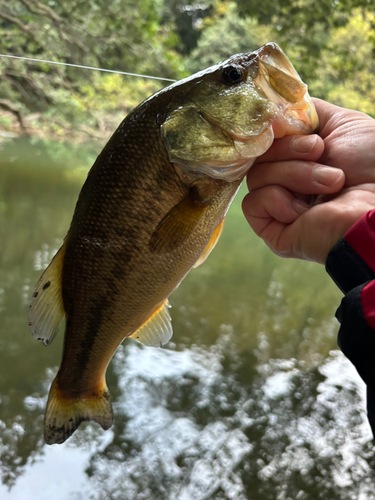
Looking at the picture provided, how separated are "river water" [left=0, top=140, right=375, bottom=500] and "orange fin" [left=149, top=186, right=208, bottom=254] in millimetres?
1649

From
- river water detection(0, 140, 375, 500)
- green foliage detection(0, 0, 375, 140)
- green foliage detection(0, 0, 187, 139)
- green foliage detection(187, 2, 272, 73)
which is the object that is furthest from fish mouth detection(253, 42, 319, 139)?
green foliage detection(187, 2, 272, 73)

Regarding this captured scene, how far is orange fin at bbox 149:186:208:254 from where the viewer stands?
→ 41.5 inches

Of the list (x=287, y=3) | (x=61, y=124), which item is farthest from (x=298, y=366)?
(x=61, y=124)

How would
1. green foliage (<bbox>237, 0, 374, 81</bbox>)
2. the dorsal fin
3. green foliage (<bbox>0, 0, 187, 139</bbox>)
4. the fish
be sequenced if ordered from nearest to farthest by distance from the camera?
the fish
the dorsal fin
green foliage (<bbox>237, 0, 374, 81</bbox>)
green foliage (<bbox>0, 0, 187, 139</bbox>)

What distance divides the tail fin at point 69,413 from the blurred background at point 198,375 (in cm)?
103

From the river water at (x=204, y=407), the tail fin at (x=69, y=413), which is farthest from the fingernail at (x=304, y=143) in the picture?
the river water at (x=204, y=407)

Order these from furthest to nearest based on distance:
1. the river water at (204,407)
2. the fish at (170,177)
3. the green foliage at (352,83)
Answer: the green foliage at (352,83) → the river water at (204,407) → the fish at (170,177)

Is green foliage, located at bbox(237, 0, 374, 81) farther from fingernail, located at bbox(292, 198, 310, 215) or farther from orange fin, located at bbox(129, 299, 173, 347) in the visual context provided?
orange fin, located at bbox(129, 299, 173, 347)

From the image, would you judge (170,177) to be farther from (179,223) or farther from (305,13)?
(305,13)

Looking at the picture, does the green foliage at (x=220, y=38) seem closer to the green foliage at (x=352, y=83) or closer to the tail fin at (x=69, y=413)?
the green foliage at (x=352, y=83)

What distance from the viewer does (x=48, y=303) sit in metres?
1.19

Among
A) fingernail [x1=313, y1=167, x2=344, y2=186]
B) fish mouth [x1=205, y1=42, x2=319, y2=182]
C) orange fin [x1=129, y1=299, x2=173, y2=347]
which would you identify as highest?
fish mouth [x1=205, y1=42, x2=319, y2=182]

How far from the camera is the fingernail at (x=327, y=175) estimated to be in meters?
1.10

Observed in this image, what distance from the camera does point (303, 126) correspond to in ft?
3.60
